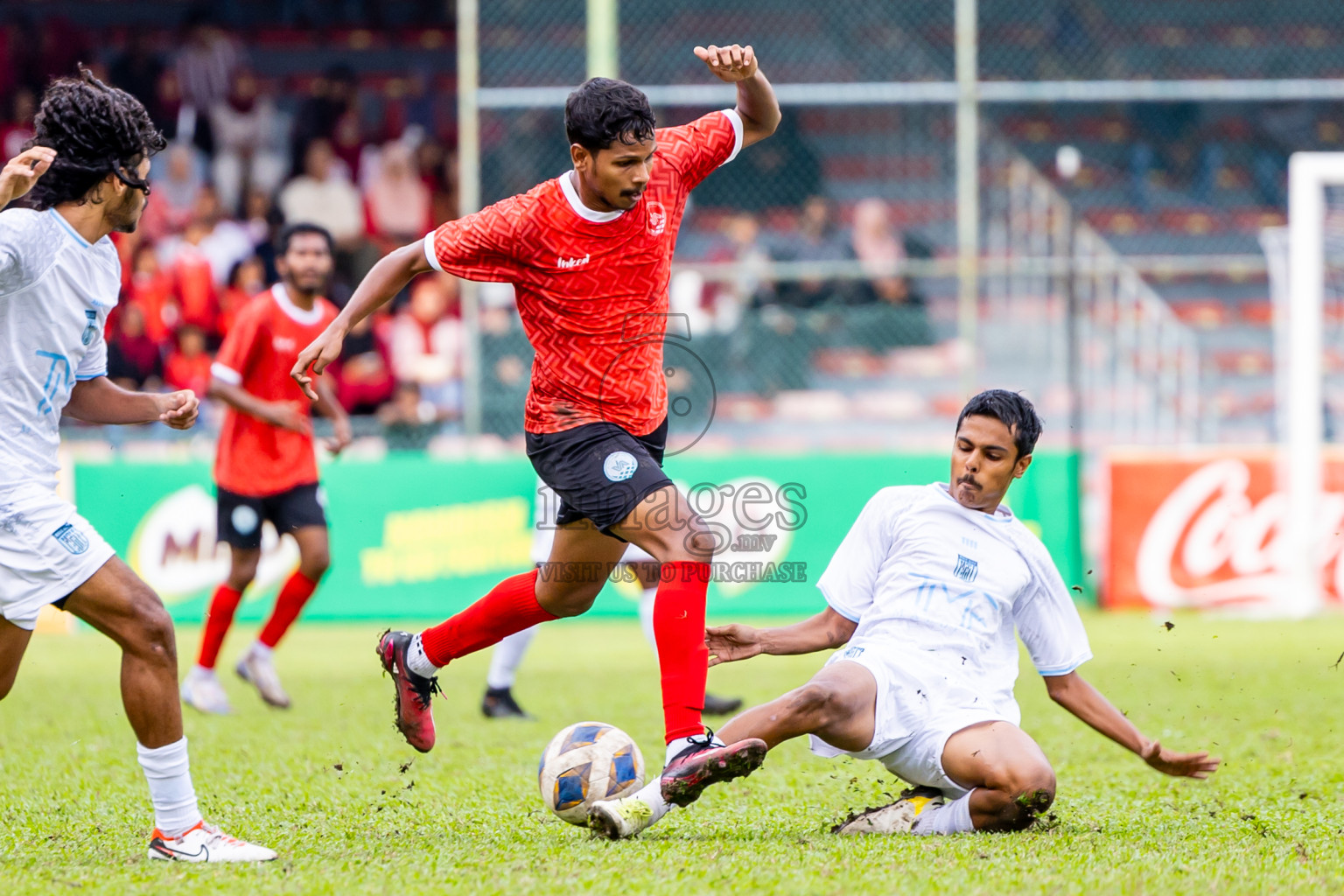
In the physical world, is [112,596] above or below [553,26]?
below

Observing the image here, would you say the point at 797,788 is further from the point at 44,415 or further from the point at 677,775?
the point at 44,415

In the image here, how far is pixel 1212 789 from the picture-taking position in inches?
205

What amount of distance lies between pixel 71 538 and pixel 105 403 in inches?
25.6

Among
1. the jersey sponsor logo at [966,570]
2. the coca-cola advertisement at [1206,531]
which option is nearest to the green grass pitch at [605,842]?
the jersey sponsor logo at [966,570]

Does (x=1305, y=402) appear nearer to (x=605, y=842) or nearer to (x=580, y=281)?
(x=580, y=281)

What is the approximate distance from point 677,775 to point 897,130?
10.5 m

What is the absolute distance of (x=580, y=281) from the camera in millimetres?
4746

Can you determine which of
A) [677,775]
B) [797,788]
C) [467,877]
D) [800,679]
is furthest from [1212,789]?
[800,679]

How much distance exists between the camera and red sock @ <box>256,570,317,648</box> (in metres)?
7.64

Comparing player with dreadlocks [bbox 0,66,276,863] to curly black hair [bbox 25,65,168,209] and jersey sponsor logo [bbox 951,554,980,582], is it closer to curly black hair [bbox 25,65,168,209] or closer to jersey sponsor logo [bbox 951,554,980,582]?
curly black hair [bbox 25,65,168,209]

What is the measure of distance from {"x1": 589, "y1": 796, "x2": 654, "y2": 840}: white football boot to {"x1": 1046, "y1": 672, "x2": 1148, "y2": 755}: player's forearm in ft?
4.12

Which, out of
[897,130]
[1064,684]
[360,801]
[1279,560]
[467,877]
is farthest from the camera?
[897,130]

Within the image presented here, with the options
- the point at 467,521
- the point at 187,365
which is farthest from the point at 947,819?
the point at 187,365

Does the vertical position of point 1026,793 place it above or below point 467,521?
below
